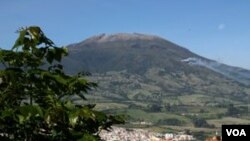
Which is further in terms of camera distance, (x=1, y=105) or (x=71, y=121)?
(x=1, y=105)

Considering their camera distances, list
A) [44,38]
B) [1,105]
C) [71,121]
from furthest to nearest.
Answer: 1. [44,38]
2. [1,105]
3. [71,121]

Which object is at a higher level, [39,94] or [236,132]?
[39,94]

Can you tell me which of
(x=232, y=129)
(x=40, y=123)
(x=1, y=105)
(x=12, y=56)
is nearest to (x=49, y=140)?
(x=40, y=123)

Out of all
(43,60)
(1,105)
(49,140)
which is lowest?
(49,140)

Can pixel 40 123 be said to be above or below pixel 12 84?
below

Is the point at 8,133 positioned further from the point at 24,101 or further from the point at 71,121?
the point at 71,121

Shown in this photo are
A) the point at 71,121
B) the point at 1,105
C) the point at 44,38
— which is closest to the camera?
the point at 71,121

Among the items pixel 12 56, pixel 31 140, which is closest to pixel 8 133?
pixel 31 140
